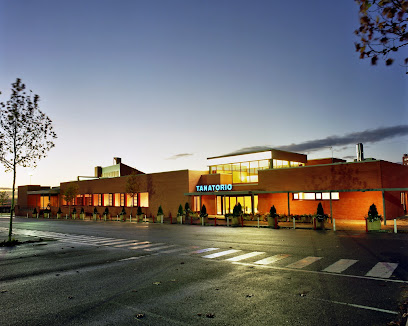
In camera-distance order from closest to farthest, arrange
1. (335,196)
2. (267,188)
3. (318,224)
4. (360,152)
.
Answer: (318,224), (335,196), (267,188), (360,152)

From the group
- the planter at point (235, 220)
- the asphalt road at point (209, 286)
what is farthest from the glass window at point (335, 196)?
the asphalt road at point (209, 286)

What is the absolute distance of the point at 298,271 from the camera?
387 inches

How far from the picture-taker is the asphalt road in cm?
621

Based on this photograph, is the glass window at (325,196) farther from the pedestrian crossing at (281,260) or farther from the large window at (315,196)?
the pedestrian crossing at (281,260)

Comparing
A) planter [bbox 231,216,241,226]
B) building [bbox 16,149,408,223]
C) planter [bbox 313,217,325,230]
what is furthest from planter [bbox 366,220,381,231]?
planter [bbox 231,216,241,226]

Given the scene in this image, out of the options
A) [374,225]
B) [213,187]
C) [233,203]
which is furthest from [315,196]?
[213,187]

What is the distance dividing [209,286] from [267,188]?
26733 mm

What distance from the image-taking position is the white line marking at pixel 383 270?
9125mm

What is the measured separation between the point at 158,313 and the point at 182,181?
112ft

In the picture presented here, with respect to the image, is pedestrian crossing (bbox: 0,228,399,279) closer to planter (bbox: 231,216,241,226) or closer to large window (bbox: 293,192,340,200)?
planter (bbox: 231,216,241,226)

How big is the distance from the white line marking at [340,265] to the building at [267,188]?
50.6 feet

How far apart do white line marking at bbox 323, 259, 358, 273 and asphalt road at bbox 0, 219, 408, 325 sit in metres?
0.03

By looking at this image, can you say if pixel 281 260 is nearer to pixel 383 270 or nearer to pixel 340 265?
pixel 340 265

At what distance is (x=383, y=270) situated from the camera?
9641 mm
